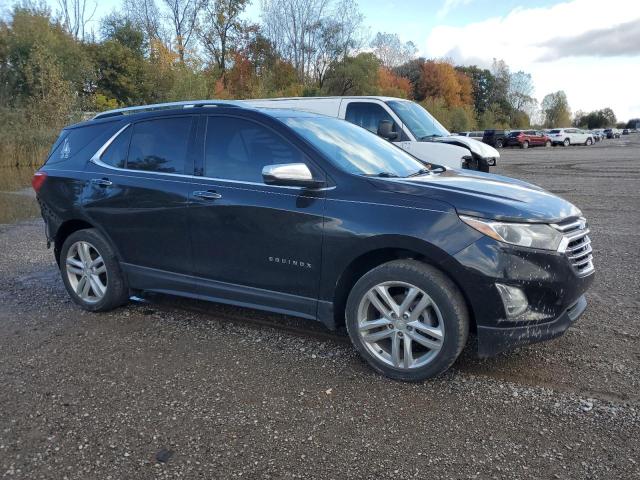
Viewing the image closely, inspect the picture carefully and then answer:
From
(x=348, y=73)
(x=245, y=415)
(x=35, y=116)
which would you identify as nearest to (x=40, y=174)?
(x=245, y=415)

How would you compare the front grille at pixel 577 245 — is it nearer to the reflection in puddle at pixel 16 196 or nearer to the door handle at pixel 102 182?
the door handle at pixel 102 182

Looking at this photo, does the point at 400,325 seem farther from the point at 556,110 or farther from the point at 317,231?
the point at 556,110

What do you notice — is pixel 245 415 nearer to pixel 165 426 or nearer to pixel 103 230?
pixel 165 426

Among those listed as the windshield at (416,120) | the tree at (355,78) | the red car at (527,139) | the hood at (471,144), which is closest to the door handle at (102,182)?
the windshield at (416,120)

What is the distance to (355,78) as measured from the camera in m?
50.8

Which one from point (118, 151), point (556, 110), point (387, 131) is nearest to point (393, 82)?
point (556, 110)

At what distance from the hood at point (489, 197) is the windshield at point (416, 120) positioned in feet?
19.9

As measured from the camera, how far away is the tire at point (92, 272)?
4.86m

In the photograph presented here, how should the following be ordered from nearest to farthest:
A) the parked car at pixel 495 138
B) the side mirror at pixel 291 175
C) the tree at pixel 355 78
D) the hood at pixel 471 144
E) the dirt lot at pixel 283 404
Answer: the dirt lot at pixel 283 404 < the side mirror at pixel 291 175 < the hood at pixel 471 144 < the parked car at pixel 495 138 < the tree at pixel 355 78

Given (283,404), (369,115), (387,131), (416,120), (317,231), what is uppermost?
(369,115)

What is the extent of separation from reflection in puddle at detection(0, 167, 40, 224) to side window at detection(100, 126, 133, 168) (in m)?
6.92

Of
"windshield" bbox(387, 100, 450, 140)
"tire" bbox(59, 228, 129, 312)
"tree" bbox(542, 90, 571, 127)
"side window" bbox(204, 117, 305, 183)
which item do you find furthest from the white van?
"tree" bbox(542, 90, 571, 127)

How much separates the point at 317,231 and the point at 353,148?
917 millimetres

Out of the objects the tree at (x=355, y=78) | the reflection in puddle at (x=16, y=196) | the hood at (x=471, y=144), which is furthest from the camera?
the tree at (x=355, y=78)
